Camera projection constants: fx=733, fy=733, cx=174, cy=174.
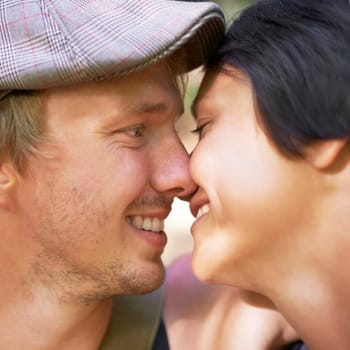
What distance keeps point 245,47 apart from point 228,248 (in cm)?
40

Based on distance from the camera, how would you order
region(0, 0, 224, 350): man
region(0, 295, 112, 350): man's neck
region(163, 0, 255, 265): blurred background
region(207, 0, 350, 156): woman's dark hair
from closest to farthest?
region(207, 0, 350, 156): woman's dark hair < region(0, 0, 224, 350): man < region(0, 295, 112, 350): man's neck < region(163, 0, 255, 265): blurred background

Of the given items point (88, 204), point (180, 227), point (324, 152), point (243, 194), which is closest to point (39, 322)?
point (88, 204)

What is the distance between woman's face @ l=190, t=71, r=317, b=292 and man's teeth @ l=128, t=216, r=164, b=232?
0.15 m

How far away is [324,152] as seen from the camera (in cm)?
135

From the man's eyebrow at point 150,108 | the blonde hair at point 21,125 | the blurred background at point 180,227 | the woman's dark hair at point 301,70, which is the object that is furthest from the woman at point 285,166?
the blurred background at point 180,227

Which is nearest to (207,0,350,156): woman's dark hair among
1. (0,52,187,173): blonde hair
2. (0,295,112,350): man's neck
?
(0,52,187,173): blonde hair

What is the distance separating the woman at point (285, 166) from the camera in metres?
1.35

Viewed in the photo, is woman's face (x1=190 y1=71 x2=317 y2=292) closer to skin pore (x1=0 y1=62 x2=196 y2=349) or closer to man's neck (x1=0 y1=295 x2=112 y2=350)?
skin pore (x1=0 y1=62 x2=196 y2=349)

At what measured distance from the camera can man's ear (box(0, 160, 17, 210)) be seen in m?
1.60

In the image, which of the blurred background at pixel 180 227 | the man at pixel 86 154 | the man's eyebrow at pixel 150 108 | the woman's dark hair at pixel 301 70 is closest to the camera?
the woman's dark hair at pixel 301 70

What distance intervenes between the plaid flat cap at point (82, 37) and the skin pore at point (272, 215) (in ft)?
0.48

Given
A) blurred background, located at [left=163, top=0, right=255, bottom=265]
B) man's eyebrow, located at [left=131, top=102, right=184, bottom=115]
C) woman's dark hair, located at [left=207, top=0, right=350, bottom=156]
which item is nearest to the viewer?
woman's dark hair, located at [left=207, top=0, right=350, bottom=156]

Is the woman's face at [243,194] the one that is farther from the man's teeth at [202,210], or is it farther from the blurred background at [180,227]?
the blurred background at [180,227]

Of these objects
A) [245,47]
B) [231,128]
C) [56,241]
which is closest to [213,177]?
[231,128]
